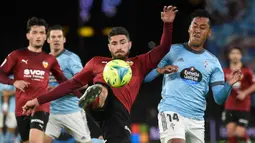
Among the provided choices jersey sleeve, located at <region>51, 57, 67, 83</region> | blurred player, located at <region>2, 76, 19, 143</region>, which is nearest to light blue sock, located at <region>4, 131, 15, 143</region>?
blurred player, located at <region>2, 76, 19, 143</region>

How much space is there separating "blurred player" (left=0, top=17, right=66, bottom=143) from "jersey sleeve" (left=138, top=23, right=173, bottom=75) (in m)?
1.77

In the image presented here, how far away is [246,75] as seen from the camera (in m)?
11.3

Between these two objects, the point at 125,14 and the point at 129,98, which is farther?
the point at 125,14

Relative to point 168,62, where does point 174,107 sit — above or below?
below

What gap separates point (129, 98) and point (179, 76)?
749 mm

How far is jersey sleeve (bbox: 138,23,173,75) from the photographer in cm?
637

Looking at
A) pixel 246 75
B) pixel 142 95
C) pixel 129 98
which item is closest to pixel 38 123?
pixel 129 98

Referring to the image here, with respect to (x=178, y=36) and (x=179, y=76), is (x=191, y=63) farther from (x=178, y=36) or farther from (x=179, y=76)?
(x=178, y=36)

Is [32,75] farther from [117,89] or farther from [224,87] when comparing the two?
[224,87]

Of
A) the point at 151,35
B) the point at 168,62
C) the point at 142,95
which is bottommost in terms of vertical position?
the point at 142,95

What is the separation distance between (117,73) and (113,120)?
48cm

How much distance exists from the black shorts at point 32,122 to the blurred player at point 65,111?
966 millimetres

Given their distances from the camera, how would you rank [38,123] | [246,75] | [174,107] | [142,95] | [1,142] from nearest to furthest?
[174,107] < [38,123] < [246,75] < [1,142] < [142,95]

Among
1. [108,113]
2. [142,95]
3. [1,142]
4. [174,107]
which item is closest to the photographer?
[108,113]
